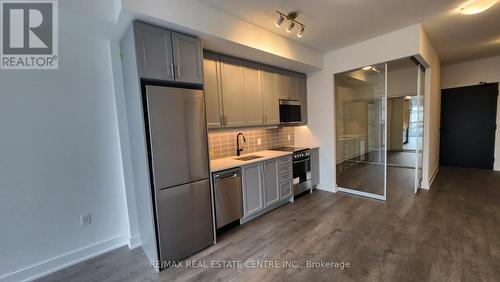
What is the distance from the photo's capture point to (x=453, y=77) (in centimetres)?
562

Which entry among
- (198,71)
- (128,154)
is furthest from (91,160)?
(198,71)

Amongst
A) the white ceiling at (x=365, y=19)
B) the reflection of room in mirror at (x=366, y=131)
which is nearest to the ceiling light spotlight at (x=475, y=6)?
the white ceiling at (x=365, y=19)

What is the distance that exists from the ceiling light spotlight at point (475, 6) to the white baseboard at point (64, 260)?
5.17 meters

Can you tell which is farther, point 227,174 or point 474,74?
point 474,74

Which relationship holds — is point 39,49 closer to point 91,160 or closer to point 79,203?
point 91,160

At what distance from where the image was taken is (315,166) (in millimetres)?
4328

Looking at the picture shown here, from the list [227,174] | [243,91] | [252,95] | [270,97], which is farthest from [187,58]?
[270,97]

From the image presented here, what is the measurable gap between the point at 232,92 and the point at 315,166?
2358 millimetres

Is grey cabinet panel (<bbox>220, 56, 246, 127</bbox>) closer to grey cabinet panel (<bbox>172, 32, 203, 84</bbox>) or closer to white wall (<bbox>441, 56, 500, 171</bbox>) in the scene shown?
grey cabinet panel (<bbox>172, 32, 203, 84</bbox>)

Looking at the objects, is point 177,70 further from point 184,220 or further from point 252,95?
point 184,220

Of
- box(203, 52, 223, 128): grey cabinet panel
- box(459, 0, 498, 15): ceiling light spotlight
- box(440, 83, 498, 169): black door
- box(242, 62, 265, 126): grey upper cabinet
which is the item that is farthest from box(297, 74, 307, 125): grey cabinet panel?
box(440, 83, 498, 169): black door

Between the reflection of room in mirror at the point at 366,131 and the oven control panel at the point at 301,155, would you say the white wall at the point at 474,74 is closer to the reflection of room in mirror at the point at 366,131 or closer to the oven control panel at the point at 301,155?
the reflection of room in mirror at the point at 366,131

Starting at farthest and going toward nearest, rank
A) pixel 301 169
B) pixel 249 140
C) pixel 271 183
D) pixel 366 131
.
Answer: pixel 366 131 < pixel 301 169 < pixel 249 140 < pixel 271 183

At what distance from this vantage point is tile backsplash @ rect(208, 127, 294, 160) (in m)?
3.38
